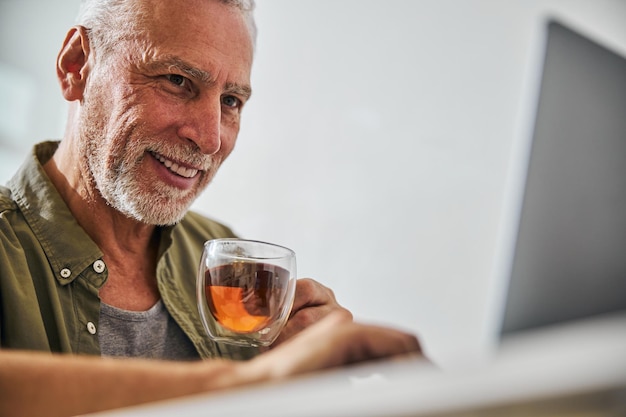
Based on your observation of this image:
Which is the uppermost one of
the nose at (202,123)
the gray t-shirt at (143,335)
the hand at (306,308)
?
the nose at (202,123)

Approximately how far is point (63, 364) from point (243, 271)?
20 cm

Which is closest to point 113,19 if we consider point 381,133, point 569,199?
point 381,133

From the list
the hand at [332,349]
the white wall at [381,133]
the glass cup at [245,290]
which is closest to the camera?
the hand at [332,349]

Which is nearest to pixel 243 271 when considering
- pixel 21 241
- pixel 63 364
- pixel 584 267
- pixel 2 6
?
pixel 63 364

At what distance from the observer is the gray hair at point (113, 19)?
2.38ft

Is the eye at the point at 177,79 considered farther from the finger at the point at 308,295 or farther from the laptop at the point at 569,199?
the laptop at the point at 569,199

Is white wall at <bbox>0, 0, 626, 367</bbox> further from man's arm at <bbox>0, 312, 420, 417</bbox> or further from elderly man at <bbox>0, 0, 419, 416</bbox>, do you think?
man's arm at <bbox>0, 312, 420, 417</bbox>

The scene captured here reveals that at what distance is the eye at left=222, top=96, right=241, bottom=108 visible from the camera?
29.2 inches

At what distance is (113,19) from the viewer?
2.42 ft

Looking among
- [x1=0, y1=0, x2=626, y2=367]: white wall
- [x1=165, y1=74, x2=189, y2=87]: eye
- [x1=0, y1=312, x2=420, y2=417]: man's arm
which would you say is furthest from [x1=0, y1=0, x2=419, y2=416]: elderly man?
[x1=0, y1=312, x2=420, y2=417]: man's arm

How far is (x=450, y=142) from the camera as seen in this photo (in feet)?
3.37

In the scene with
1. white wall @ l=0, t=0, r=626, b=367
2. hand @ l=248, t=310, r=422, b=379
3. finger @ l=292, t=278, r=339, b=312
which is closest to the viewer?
hand @ l=248, t=310, r=422, b=379

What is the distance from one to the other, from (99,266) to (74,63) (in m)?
0.25

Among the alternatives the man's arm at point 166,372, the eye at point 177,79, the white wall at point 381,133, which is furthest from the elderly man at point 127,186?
the man's arm at point 166,372
